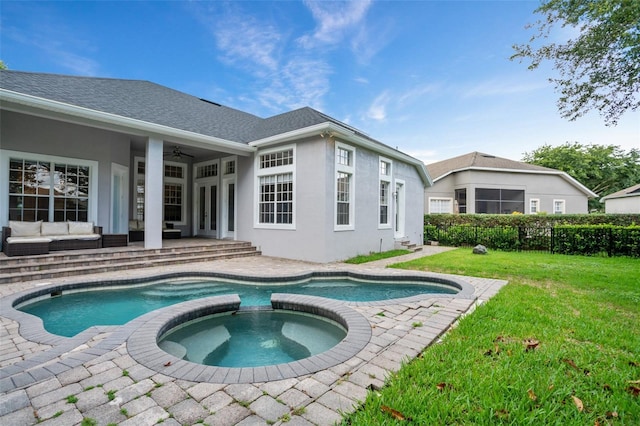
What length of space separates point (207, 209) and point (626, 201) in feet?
98.9

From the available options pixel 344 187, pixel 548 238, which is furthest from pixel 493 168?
pixel 344 187

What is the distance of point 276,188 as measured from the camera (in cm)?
1030

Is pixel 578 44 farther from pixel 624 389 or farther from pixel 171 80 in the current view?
pixel 171 80

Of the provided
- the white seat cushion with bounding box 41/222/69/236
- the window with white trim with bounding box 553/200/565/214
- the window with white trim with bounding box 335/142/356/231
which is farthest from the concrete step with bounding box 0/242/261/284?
the window with white trim with bounding box 553/200/565/214

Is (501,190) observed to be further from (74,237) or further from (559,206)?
(74,237)

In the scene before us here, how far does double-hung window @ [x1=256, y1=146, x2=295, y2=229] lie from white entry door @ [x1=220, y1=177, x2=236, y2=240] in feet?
5.65

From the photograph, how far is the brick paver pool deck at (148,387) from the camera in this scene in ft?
6.41

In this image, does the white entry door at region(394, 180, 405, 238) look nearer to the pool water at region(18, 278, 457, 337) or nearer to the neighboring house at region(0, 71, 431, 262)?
the neighboring house at region(0, 71, 431, 262)

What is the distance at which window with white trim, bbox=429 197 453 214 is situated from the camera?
21.3 meters

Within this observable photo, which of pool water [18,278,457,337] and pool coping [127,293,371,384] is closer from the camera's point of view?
pool coping [127,293,371,384]

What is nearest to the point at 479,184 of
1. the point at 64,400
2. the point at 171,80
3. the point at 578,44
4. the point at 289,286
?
the point at 578,44

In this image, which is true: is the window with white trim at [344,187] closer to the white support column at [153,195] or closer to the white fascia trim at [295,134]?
the white fascia trim at [295,134]

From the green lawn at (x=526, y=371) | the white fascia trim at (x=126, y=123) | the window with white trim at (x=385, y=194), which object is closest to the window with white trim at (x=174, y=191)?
the white fascia trim at (x=126, y=123)

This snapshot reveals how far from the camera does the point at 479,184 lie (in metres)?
20.5
